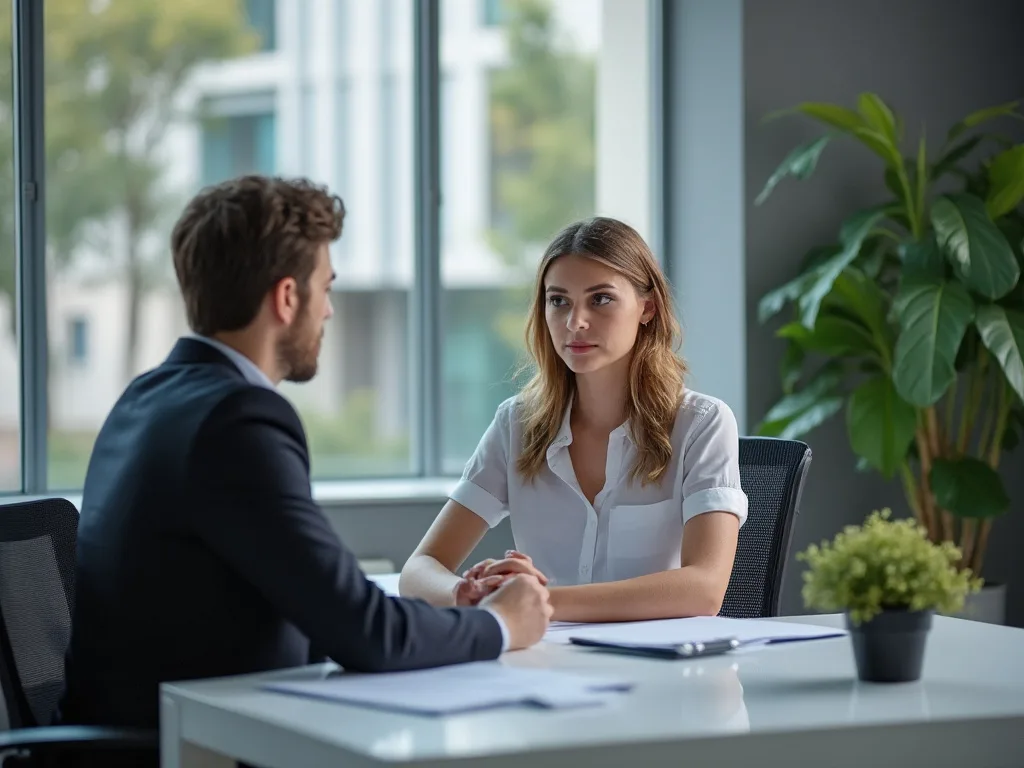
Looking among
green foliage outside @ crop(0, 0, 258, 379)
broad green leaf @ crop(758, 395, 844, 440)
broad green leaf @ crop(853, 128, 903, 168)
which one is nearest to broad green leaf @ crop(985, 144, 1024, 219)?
broad green leaf @ crop(853, 128, 903, 168)

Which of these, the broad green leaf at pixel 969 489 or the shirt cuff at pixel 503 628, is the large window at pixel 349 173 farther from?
the shirt cuff at pixel 503 628

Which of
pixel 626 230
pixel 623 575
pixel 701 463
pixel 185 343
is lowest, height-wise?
pixel 623 575

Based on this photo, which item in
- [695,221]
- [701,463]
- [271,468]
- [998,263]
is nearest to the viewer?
[271,468]

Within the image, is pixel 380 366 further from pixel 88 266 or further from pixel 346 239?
pixel 88 266

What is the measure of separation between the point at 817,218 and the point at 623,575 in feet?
7.47

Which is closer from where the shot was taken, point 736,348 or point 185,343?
point 185,343

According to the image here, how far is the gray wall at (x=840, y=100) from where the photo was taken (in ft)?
14.5

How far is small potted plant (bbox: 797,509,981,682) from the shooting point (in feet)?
5.24

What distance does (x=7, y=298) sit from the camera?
4273 millimetres

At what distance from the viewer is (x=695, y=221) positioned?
15.4 feet

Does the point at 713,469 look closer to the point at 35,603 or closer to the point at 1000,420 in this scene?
the point at 35,603

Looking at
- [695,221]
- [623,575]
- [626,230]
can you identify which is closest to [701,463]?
[623,575]

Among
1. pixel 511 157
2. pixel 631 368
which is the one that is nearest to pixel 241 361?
pixel 631 368

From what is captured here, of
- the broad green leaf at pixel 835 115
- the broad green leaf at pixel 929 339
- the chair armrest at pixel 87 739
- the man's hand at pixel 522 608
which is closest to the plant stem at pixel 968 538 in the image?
the broad green leaf at pixel 929 339
